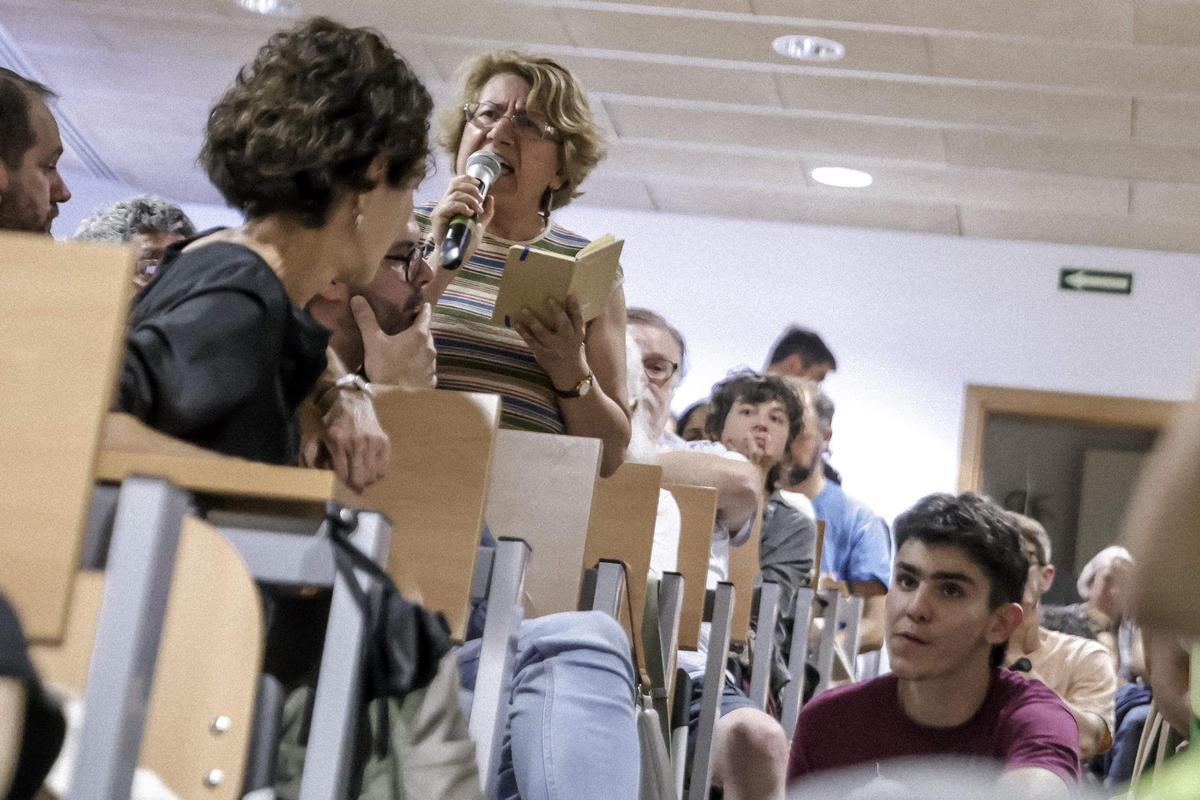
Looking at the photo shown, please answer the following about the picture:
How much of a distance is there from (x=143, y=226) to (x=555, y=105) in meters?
1.02

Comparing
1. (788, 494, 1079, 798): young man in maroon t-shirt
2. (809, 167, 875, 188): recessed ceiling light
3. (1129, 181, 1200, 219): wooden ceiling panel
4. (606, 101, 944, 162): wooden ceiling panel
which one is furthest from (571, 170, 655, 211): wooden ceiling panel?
(788, 494, 1079, 798): young man in maroon t-shirt

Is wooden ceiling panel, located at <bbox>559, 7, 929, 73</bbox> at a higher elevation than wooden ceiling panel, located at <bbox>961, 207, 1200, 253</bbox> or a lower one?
higher

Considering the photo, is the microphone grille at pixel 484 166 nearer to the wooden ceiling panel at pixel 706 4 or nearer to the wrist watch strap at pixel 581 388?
the wrist watch strap at pixel 581 388

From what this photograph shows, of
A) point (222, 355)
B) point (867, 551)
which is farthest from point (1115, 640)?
point (222, 355)

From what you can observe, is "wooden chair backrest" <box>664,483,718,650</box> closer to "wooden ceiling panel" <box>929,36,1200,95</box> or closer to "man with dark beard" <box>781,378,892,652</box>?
"man with dark beard" <box>781,378,892,652</box>

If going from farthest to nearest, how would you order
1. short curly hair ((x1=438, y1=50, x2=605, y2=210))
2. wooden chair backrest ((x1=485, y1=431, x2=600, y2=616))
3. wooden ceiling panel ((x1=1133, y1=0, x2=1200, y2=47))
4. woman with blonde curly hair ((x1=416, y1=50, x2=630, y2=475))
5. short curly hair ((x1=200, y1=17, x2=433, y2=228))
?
wooden ceiling panel ((x1=1133, y1=0, x2=1200, y2=47)) → short curly hair ((x1=438, y1=50, x2=605, y2=210)) → woman with blonde curly hair ((x1=416, y1=50, x2=630, y2=475)) → wooden chair backrest ((x1=485, y1=431, x2=600, y2=616)) → short curly hair ((x1=200, y1=17, x2=433, y2=228))

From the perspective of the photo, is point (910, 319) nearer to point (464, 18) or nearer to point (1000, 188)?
point (1000, 188)

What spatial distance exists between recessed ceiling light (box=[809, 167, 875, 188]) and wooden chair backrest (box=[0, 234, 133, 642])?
5.81m

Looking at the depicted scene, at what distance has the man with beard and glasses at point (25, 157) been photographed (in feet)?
8.08

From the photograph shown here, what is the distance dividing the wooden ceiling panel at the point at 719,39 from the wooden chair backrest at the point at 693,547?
263 cm

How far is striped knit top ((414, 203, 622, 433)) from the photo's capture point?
2.34 meters

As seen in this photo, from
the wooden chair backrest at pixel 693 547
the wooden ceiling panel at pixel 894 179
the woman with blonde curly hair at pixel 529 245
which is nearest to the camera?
the woman with blonde curly hair at pixel 529 245

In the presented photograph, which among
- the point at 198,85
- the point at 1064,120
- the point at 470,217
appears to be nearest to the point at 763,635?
the point at 470,217

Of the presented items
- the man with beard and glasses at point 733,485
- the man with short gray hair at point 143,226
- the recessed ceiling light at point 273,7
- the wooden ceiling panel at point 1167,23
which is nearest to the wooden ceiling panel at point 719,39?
the wooden ceiling panel at point 1167,23
